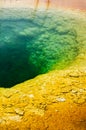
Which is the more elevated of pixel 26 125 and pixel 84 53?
pixel 26 125

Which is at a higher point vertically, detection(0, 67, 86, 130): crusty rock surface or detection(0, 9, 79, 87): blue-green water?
detection(0, 67, 86, 130): crusty rock surface

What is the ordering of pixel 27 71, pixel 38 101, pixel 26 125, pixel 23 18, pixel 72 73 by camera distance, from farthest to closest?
1. pixel 23 18
2. pixel 27 71
3. pixel 72 73
4. pixel 38 101
5. pixel 26 125

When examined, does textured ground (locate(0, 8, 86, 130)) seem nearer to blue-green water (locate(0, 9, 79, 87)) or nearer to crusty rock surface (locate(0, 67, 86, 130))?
crusty rock surface (locate(0, 67, 86, 130))

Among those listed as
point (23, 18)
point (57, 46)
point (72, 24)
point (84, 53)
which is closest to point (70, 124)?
point (84, 53)

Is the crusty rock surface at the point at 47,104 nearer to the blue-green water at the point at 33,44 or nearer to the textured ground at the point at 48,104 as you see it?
the textured ground at the point at 48,104

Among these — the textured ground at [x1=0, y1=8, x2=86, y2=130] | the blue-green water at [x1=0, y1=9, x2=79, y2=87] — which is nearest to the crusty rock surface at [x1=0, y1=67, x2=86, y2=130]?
the textured ground at [x1=0, y1=8, x2=86, y2=130]

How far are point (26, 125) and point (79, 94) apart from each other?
1242 millimetres

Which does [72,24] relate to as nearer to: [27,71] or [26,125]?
[27,71]

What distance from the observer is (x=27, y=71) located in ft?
23.0

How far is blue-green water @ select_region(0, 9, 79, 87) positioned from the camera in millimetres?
7000

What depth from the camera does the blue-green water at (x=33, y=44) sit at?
7.00 m

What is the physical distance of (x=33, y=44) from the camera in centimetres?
864

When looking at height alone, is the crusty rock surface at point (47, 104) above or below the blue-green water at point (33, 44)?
above

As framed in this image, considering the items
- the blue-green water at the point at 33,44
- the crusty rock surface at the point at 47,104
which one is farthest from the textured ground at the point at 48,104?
the blue-green water at the point at 33,44
